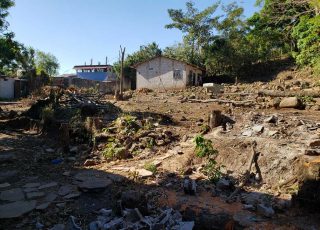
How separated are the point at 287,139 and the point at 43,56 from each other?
169 feet

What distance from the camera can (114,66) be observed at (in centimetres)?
3378

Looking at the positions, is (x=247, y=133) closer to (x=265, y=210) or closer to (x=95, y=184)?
(x=265, y=210)

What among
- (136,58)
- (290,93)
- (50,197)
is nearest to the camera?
(50,197)

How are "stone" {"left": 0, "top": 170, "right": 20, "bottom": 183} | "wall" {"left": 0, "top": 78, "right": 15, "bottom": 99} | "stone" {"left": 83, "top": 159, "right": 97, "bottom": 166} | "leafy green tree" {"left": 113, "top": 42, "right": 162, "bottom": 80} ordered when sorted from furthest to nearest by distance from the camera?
Result: "leafy green tree" {"left": 113, "top": 42, "right": 162, "bottom": 80}
"wall" {"left": 0, "top": 78, "right": 15, "bottom": 99}
"stone" {"left": 83, "top": 159, "right": 97, "bottom": 166}
"stone" {"left": 0, "top": 170, "right": 20, "bottom": 183}

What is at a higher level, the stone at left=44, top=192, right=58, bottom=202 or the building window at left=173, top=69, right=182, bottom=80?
the building window at left=173, top=69, right=182, bottom=80

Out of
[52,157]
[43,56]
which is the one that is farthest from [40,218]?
[43,56]

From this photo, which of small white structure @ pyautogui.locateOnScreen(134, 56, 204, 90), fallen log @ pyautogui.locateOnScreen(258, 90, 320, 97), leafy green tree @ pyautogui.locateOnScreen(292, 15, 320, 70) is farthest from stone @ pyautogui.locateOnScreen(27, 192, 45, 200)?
small white structure @ pyautogui.locateOnScreen(134, 56, 204, 90)

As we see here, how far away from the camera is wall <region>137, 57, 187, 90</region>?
85.8ft

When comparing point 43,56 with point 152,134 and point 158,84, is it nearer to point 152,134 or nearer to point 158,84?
point 158,84

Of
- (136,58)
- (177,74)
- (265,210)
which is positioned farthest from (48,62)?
(265,210)

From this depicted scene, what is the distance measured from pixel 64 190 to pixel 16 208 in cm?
95

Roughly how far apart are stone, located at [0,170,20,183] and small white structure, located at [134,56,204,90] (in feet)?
66.7

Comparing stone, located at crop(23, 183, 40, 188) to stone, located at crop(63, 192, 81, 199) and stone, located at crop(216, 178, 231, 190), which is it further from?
stone, located at crop(216, 178, 231, 190)

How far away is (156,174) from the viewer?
655 cm
